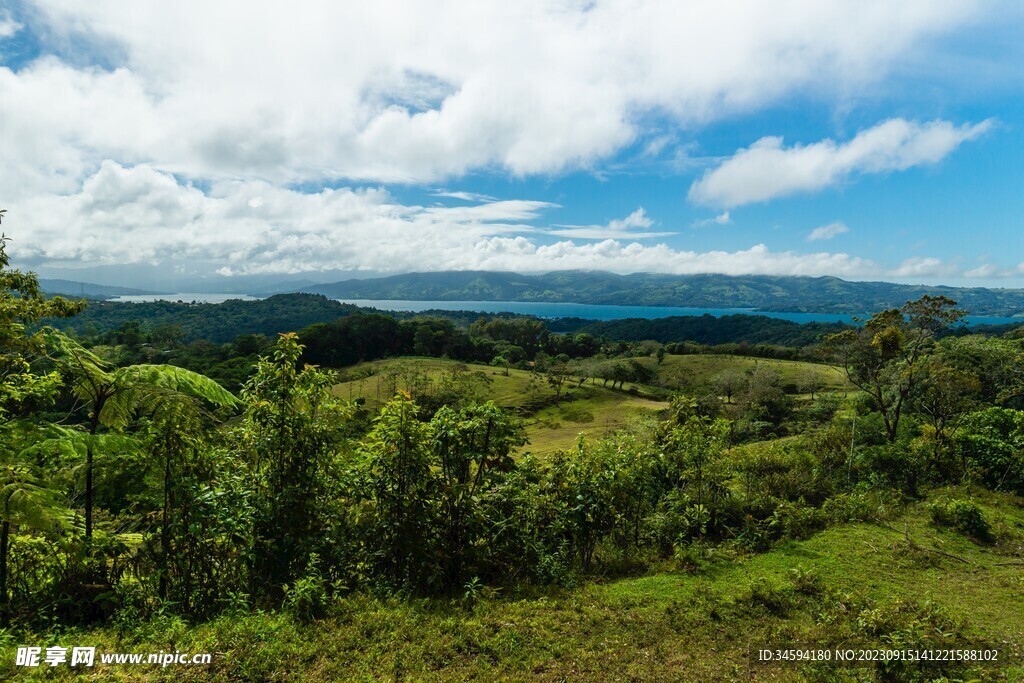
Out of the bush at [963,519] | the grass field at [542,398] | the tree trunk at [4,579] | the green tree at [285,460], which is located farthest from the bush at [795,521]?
the grass field at [542,398]

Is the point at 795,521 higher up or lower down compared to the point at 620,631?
lower down

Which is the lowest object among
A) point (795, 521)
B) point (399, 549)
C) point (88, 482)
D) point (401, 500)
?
point (795, 521)

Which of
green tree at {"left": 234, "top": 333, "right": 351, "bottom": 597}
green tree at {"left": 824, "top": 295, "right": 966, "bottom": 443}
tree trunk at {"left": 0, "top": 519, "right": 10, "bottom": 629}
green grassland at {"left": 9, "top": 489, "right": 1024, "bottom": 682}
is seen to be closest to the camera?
green grassland at {"left": 9, "top": 489, "right": 1024, "bottom": 682}

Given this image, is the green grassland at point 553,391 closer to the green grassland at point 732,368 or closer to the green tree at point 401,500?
the green grassland at point 732,368

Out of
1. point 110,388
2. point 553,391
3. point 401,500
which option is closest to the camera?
point 110,388

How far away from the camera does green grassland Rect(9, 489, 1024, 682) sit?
4391 millimetres

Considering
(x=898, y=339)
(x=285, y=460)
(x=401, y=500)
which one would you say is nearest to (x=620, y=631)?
(x=401, y=500)

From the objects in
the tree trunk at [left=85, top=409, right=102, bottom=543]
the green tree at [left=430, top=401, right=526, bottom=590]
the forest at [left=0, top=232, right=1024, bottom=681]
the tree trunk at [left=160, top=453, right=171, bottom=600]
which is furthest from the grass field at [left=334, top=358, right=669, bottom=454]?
the tree trunk at [left=85, top=409, right=102, bottom=543]

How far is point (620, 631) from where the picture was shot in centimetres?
525

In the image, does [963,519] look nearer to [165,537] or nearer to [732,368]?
[165,537]

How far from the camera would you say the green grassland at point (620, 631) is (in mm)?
4391

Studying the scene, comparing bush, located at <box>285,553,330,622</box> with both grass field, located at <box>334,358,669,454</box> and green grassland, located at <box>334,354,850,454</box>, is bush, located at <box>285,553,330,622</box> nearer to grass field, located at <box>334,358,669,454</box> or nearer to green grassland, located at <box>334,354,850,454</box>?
green grassland, located at <box>334,354,850,454</box>

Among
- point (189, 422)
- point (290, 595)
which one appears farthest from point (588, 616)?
point (189, 422)

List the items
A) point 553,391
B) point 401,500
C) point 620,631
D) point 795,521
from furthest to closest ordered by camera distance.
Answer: point 553,391
point 795,521
point 401,500
point 620,631
